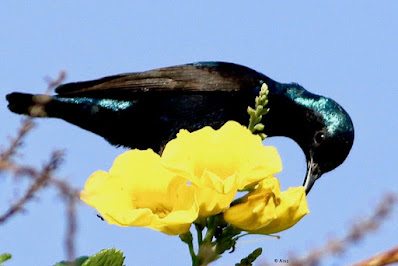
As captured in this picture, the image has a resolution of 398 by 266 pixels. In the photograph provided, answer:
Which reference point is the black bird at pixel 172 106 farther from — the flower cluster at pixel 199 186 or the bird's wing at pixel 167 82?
the flower cluster at pixel 199 186

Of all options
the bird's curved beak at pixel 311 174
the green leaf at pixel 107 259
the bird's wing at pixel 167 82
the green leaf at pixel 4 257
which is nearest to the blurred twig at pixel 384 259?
the green leaf at pixel 4 257

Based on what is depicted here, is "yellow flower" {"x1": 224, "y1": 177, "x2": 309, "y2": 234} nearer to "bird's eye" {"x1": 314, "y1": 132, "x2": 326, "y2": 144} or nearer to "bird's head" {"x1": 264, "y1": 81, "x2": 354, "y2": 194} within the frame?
"bird's head" {"x1": 264, "y1": 81, "x2": 354, "y2": 194}

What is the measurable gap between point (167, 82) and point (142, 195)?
4711 mm

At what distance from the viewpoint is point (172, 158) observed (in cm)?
156

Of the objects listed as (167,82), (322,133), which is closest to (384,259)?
(167,82)

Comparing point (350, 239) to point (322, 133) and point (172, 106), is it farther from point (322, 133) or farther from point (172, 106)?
point (322, 133)

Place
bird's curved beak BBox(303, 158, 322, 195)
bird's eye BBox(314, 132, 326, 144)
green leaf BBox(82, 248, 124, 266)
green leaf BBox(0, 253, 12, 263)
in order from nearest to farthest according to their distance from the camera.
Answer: green leaf BBox(0, 253, 12, 263) → green leaf BBox(82, 248, 124, 266) → bird's curved beak BBox(303, 158, 322, 195) → bird's eye BBox(314, 132, 326, 144)

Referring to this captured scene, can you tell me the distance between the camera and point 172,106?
631 cm

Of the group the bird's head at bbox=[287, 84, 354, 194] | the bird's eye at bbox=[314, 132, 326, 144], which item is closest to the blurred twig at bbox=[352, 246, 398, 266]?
the bird's head at bbox=[287, 84, 354, 194]

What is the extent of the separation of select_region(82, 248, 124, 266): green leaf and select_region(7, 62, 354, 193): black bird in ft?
15.1

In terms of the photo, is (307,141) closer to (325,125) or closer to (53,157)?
(325,125)

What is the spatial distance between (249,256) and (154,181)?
285mm

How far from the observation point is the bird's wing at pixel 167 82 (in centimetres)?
634

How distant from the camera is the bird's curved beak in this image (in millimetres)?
5977
